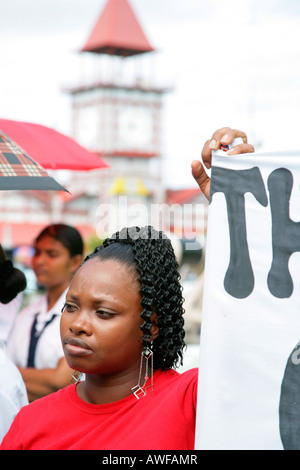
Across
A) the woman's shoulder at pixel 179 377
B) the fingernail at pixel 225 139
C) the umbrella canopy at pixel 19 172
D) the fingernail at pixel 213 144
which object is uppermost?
the fingernail at pixel 225 139

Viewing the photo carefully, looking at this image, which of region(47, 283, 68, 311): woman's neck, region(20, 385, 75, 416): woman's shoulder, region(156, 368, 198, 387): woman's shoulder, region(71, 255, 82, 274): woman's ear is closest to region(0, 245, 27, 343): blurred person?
region(47, 283, 68, 311): woman's neck

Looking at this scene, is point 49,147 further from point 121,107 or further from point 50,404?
point 121,107

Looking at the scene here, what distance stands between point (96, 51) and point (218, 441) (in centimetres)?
6422

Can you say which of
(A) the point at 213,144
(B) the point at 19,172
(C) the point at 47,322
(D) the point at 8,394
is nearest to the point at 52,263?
(C) the point at 47,322

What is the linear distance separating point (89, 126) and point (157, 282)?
208ft

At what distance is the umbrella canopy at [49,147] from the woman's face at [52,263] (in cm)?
46

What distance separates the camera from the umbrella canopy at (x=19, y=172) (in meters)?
2.54

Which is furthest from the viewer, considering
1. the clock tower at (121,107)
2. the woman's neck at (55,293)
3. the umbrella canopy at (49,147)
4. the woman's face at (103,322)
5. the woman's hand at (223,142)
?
the clock tower at (121,107)

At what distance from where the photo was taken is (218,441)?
5.49 ft

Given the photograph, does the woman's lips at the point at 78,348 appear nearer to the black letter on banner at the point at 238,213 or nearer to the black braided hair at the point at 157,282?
the black braided hair at the point at 157,282

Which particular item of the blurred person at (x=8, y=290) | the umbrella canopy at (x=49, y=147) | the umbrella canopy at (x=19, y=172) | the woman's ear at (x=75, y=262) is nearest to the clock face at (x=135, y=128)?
the umbrella canopy at (x=49, y=147)

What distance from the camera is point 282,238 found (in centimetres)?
177

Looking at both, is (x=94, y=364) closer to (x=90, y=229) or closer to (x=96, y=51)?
(x=90, y=229)

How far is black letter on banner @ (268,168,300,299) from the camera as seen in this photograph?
1.74 m
